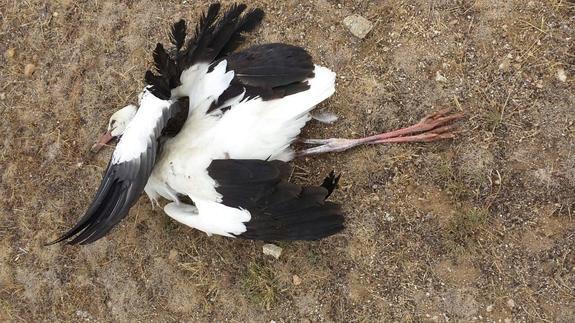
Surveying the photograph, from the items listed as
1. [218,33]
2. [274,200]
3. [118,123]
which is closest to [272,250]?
[274,200]

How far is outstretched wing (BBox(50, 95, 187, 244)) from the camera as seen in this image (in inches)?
→ 135

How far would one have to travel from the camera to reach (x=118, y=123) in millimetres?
4215

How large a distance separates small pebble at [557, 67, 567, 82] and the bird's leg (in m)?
0.68

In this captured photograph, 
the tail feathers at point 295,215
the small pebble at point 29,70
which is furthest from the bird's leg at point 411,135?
the small pebble at point 29,70

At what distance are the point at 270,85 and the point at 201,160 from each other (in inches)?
25.4

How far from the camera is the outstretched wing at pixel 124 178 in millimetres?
3418

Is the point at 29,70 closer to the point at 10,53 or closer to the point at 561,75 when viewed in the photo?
the point at 10,53

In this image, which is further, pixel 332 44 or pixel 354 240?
pixel 332 44

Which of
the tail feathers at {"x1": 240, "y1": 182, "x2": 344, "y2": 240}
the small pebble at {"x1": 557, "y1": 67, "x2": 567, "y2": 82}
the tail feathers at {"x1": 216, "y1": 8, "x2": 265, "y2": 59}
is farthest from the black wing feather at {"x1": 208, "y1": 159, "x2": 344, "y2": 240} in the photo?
the small pebble at {"x1": 557, "y1": 67, "x2": 567, "y2": 82}

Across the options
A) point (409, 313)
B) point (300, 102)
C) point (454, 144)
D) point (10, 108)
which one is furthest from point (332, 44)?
point (10, 108)

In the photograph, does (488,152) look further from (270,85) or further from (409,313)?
(270,85)

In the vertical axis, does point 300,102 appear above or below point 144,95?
below

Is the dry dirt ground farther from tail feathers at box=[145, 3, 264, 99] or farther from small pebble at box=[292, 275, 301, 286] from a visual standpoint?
tail feathers at box=[145, 3, 264, 99]

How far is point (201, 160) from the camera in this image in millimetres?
3592
